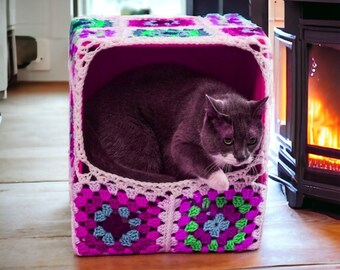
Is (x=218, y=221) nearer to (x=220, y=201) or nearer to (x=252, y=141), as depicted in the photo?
(x=220, y=201)

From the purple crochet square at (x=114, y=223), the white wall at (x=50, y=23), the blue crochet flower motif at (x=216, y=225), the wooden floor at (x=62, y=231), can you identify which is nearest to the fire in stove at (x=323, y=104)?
the wooden floor at (x=62, y=231)

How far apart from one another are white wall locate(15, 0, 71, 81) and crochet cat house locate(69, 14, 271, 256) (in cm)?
199

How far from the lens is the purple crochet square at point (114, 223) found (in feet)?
5.21

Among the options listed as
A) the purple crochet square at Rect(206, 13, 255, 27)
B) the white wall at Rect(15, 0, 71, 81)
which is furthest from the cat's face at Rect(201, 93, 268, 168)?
the white wall at Rect(15, 0, 71, 81)

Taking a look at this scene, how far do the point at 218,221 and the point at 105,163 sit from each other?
0.31 metres

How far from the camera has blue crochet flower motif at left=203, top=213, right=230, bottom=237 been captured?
1633 mm

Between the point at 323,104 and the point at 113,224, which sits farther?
the point at 323,104

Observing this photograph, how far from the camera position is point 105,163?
167 cm

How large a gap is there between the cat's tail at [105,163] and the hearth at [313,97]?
1.52 feet

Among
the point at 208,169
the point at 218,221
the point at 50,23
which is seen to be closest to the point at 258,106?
the point at 208,169

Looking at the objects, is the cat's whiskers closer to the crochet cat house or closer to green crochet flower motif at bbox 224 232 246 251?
the crochet cat house

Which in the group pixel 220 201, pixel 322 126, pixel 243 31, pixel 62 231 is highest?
pixel 243 31

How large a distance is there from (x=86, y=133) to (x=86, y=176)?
6.5 inches

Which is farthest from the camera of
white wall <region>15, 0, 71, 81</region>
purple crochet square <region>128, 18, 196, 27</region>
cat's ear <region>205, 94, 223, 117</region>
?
white wall <region>15, 0, 71, 81</region>
